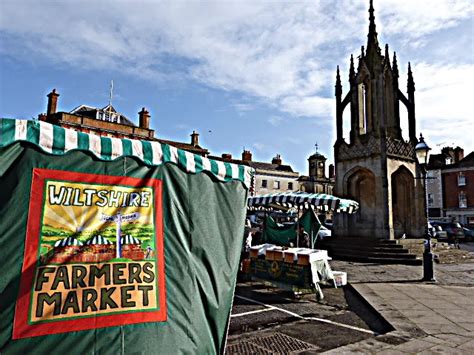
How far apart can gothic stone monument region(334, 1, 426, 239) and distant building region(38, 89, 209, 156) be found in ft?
86.1

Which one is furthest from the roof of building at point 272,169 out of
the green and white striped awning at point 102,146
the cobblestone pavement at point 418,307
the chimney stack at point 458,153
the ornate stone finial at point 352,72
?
the green and white striped awning at point 102,146

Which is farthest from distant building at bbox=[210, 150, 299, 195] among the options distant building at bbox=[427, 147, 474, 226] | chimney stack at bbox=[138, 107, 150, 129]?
distant building at bbox=[427, 147, 474, 226]

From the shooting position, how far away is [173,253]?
13.1ft

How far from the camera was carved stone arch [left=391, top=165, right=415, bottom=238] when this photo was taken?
19375 mm

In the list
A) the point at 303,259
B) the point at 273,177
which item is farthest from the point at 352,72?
the point at 273,177

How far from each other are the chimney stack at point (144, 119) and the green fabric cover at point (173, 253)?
133 ft

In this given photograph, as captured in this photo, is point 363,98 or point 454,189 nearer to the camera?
point 363,98

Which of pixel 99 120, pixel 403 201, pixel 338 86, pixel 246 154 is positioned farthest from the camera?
pixel 246 154

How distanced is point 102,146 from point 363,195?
1802cm

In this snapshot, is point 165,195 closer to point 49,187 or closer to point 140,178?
point 140,178

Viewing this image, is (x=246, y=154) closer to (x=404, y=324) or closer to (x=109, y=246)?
(x=404, y=324)

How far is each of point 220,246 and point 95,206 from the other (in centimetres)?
166

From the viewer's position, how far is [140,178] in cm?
389

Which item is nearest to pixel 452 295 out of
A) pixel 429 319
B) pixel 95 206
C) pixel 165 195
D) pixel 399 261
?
pixel 429 319
